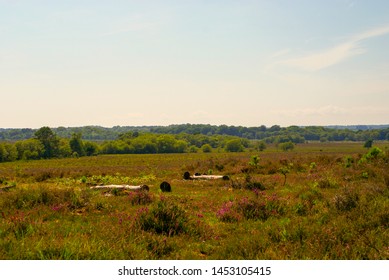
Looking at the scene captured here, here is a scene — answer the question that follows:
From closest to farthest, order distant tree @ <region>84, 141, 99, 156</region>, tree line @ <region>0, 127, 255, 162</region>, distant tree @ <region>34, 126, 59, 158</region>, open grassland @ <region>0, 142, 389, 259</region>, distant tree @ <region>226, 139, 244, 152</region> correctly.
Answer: open grassland @ <region>0, 142, 389, 259</region>
tree line @ <region>0, 127, 255, 162</region>
distant tree @ <region>34, 126, 59, 158</region>
distant tree @ <region>84, 141, 99, 156</region>
distant tree @ <region>226, 139, 244, 152</region>

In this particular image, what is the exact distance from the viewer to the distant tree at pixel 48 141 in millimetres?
93088

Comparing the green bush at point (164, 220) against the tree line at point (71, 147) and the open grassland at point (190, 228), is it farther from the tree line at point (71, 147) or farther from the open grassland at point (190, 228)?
the tree line at point (71, 147)

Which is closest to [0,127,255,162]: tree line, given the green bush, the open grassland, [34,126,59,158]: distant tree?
[34,126,59,158]: distant tree

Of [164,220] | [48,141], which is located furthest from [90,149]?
[164,220]

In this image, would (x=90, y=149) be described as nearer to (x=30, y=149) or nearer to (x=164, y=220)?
(x=30, y=149)

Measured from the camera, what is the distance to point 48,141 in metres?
93.8

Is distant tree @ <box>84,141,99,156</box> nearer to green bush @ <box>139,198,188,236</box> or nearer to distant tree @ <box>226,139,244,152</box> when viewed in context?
distant tree @ <box>226,139,244,152</box>

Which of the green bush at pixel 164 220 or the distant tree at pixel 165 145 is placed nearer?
the green bush at pixel 164 220

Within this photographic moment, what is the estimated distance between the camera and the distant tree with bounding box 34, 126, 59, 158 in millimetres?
93088

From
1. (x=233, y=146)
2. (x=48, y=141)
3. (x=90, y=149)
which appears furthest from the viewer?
(x=233, y=146)

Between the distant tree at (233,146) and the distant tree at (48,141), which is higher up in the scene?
the distant tree at (48,141)

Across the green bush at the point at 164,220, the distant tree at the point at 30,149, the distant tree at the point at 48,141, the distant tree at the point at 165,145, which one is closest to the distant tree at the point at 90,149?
the distant tree at the point at 48,141

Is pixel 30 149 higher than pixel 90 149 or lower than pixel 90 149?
higher
